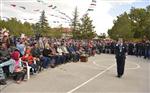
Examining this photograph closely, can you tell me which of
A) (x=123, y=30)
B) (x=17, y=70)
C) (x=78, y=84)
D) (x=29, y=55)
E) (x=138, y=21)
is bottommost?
(x=78, y=84)

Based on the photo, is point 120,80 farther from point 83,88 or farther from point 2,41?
point 2,41

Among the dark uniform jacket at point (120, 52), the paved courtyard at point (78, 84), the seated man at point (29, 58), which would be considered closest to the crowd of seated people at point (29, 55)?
the seated man at point (29, 58)

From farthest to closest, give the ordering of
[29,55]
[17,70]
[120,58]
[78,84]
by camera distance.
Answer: [120,58]
[29,55]
[78,84]
[17,70]

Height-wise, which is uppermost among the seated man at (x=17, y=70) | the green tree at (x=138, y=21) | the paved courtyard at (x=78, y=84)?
the green tree at (x=138, y=21)

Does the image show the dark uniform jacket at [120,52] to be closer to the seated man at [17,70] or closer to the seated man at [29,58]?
the seated man at [29,58]

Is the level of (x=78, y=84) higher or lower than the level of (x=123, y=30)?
lower

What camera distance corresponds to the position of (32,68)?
1454cm

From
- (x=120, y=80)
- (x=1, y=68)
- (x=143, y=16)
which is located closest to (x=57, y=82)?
(x=1, y=68)

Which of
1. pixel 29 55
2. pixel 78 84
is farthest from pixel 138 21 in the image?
pixel 78 84

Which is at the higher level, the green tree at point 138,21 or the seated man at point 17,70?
the green tree at point 138,21

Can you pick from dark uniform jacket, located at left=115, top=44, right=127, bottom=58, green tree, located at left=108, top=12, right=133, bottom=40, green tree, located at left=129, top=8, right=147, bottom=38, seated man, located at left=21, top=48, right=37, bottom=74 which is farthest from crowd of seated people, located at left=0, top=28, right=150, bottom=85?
green tree, located at left=129, top=8, right=147, bottom=38

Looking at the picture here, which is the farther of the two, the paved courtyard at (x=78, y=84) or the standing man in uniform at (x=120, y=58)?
the standing man in uniform at (x=120, y=58)

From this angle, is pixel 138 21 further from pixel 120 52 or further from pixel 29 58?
pixel 29 58

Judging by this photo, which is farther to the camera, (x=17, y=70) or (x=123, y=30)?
(x=123, y=30)
